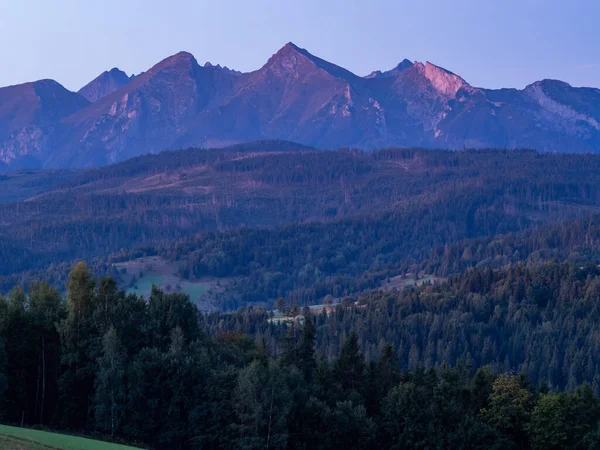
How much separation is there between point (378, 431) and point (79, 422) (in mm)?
22973

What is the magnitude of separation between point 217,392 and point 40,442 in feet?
67.7

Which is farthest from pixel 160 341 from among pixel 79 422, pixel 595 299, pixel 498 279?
pixel 498 279

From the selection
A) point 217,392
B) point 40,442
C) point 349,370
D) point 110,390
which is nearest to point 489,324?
point 349,370

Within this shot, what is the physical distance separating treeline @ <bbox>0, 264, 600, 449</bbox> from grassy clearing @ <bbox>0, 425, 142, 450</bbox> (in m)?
13.0

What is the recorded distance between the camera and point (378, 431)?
72938 mm

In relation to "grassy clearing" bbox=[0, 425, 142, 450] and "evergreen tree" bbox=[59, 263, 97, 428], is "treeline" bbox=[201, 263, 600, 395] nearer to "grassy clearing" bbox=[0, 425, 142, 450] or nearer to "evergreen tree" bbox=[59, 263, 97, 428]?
"evergreen tree" bbox=[59, 263, 97, 428]

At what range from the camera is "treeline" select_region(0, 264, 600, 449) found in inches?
2749

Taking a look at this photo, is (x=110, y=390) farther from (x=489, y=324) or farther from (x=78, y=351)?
(x=489, y=324)

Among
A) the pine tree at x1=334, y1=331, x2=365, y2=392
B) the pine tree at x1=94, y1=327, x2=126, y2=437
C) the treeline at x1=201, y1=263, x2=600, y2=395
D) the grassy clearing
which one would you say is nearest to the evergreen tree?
the pine tree at x1=94, y1=327, x2=126, y2=437

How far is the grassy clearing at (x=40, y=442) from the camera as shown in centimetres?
4994

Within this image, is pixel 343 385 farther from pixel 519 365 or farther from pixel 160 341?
pixel 519 365

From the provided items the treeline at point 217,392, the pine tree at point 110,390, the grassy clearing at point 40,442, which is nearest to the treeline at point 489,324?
the treeline at point 217,392

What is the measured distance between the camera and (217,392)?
70750 millimetres

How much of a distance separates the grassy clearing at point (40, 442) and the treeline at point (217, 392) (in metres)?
13.0
